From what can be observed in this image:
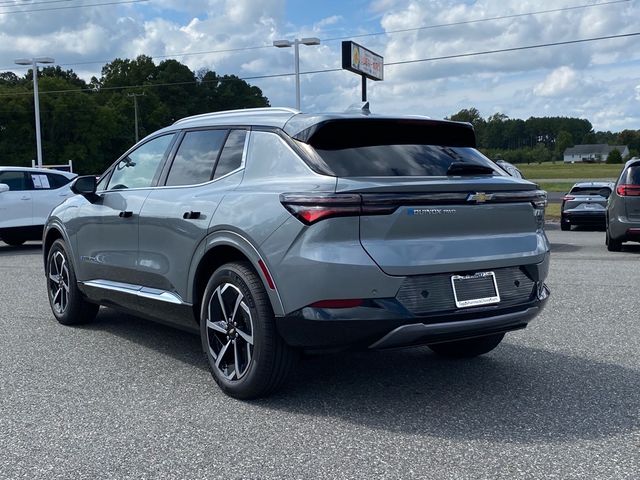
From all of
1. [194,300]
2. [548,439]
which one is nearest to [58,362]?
[194,300]

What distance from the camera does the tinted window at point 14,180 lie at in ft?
49.9

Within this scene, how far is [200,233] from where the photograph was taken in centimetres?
493

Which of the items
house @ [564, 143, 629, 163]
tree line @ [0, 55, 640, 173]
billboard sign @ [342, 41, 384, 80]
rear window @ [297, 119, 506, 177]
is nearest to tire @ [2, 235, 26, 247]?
rear window @ [297, 119, 506, 177]

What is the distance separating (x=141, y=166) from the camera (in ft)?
19.9

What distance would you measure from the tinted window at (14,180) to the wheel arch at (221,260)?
37.5 feet

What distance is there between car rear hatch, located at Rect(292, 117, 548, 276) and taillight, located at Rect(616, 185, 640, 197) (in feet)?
29.9

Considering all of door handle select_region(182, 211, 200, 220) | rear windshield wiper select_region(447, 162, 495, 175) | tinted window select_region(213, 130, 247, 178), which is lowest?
door handle select_region(182, 211, 200, 220)

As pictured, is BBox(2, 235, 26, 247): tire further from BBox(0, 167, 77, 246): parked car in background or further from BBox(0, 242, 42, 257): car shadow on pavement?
BBox(0, 242, 42, 257): car shadow on pavement

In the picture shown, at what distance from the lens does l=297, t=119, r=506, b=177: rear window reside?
441cm

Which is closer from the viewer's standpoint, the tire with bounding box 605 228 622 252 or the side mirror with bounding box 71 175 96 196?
the side mirror with bounding box 71 175 96 196

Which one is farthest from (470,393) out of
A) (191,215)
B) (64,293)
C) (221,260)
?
(64,293)

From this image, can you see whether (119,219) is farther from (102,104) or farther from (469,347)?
(102,104)

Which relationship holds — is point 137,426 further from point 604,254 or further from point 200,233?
point 604,254

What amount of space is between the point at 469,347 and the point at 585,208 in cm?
1639
